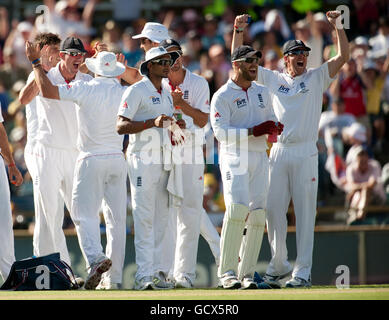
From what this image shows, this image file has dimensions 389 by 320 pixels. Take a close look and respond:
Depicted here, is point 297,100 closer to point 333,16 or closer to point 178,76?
point 333,16

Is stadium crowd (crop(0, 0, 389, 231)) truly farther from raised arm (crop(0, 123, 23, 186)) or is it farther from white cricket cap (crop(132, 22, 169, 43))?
raised arm (crop(0, 123, 23, 186))

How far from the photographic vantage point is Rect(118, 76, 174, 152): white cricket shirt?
950 centimetres

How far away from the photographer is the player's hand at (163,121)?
30.4ft

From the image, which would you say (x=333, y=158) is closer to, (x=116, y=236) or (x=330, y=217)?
(x=330, y=217)

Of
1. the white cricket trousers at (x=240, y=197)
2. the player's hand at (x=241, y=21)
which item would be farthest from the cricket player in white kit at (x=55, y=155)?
the white cricket trousers at (x=240, y=197)

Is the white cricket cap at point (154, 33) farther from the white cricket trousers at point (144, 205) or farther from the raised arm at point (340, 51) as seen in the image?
the raised arm at point (340, 51)

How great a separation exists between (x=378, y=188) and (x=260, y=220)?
16.1ft

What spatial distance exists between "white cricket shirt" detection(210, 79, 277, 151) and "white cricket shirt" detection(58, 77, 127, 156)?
1.03 meters

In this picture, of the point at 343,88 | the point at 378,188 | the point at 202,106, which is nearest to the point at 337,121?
the point at 343,88

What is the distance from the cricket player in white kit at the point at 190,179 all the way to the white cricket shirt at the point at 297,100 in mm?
735

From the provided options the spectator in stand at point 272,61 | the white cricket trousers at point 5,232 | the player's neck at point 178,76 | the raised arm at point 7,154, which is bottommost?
the white cricket trousers at point 5,232

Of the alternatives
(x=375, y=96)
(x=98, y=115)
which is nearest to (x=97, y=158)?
(x=98, y=115)

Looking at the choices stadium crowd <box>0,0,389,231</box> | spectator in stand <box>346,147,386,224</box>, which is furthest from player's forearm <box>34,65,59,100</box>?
spectator in stand <box>346,147,386,224</box>

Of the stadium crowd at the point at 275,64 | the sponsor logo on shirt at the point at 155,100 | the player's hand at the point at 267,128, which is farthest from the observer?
the stadium crowd at the point at 275,64
